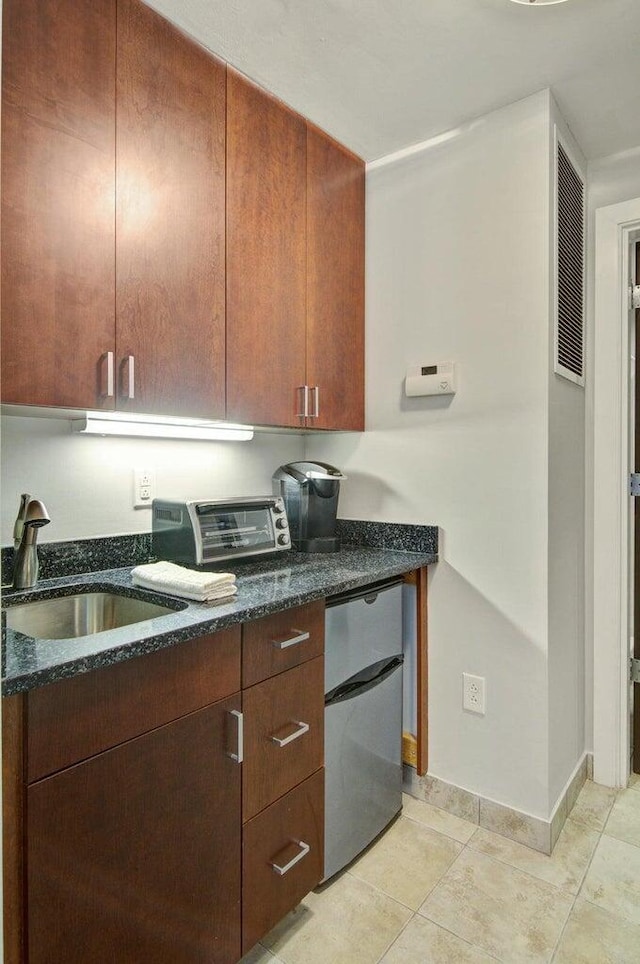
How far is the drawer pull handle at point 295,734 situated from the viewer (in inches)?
52.6

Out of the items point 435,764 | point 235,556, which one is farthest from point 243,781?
point 435,764

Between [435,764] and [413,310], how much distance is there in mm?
→ 1690

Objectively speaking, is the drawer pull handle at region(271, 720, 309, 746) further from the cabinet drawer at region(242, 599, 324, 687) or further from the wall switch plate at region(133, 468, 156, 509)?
the wall switch plate at region(133, 468, 156, 509)

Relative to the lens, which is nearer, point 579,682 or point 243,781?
point 243,781

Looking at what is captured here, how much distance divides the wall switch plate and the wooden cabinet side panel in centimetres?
94

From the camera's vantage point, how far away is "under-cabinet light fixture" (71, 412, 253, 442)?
1.56m

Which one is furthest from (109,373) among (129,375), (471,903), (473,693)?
(471,903)

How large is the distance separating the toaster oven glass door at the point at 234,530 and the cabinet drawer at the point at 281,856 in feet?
2.25

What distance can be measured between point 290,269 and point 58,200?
80cm

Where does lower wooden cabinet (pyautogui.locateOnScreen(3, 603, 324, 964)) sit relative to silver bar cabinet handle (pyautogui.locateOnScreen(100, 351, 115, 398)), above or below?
below

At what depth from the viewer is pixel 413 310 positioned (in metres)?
2.07

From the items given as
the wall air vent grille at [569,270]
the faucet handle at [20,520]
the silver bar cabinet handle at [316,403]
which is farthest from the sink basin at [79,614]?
the wall air vent grille at [569,270]

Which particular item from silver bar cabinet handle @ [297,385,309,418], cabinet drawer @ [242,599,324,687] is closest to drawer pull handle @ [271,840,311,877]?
cabinet drawer @ [242,599,324,687]

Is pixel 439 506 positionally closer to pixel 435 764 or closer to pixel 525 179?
pixel 435 764
